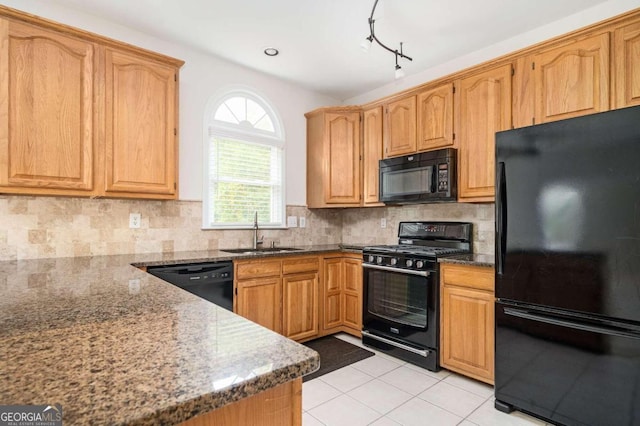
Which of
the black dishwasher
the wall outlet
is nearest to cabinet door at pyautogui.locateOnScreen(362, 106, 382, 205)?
the black dishwasher

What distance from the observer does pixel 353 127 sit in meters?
3.76

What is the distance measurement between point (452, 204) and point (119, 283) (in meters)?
2.82

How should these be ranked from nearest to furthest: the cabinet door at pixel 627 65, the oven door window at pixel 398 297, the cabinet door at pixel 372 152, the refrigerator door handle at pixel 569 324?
the refrigerator door handle at pixel 569 324 → the cabinet door at pixel 627 65 → the oven door window at pixel 398 297 → the cabinet door at pixel 372 152

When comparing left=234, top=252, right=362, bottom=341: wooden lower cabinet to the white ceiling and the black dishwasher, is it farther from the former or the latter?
the white ceiling

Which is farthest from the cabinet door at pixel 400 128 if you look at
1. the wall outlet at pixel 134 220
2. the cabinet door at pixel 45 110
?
the cabinet door at pixel 45 110

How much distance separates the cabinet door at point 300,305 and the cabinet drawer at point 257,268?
0.15 metres

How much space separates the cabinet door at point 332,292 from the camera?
3.47 meters

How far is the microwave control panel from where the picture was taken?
292 centimetres

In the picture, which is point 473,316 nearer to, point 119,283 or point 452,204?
point 452,204

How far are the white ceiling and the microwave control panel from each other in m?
1.10

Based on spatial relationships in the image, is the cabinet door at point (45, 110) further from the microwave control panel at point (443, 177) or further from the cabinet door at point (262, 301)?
the microwave control panel at point (443, 177)

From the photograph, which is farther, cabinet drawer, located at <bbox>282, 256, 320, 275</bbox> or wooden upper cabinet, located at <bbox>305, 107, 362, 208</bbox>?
wooden upper cabinet, located at <bbox>305, 107, 362, 208</bbox>

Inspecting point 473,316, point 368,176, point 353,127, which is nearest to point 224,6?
point 353,127

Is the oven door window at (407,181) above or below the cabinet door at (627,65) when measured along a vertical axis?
below
